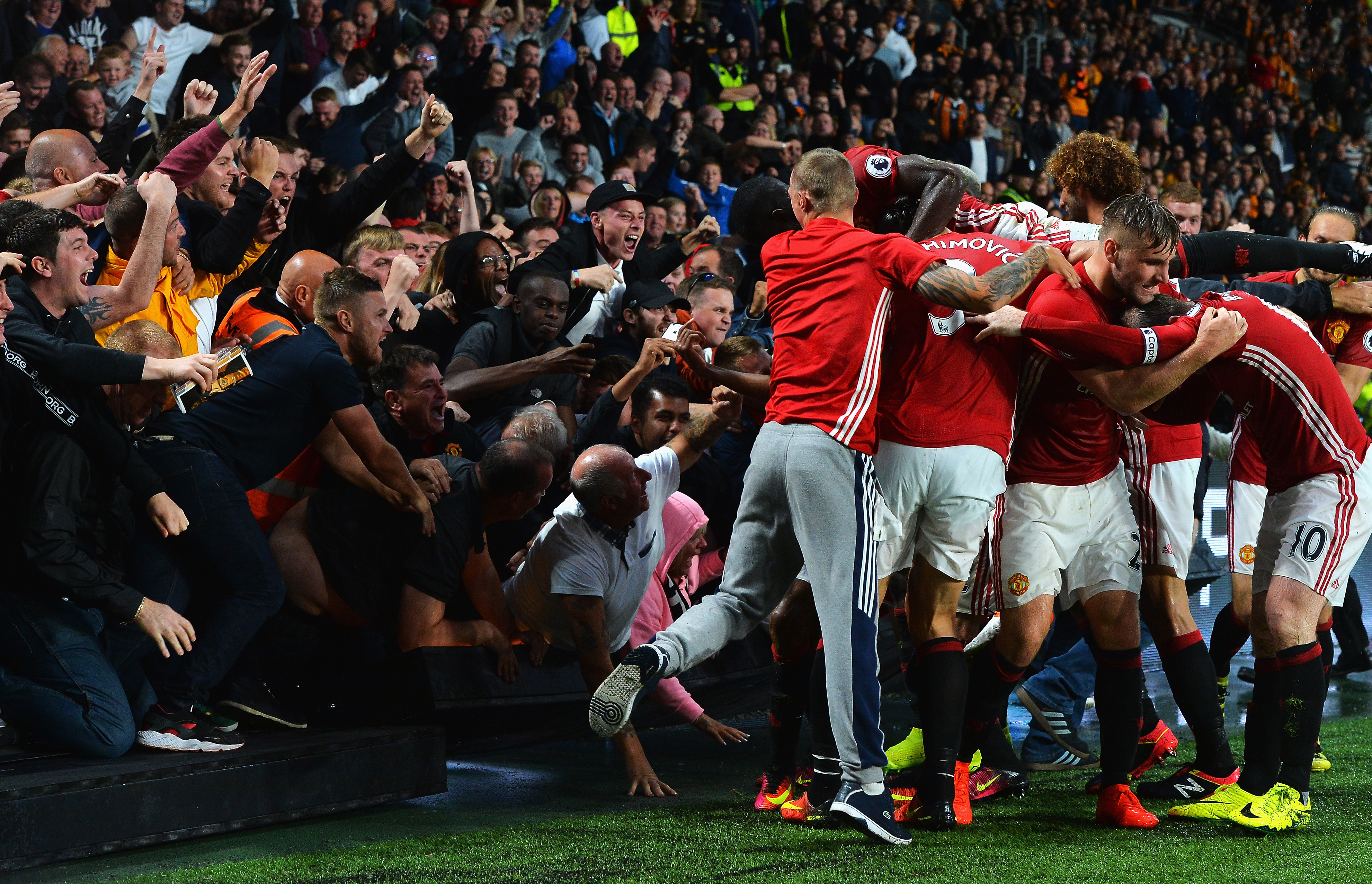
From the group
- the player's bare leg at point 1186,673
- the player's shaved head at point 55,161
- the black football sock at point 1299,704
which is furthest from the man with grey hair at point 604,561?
the player's shaved head at point 55,161

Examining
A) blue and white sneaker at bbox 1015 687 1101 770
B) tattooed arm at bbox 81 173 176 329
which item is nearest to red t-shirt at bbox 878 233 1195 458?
blue and white sneaker at bbox 1015 687 1101 770

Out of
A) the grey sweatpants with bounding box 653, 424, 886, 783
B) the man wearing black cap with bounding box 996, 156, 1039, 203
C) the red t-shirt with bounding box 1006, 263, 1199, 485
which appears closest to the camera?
the grey sweatpants with bounding box 653, 424, 886, 783

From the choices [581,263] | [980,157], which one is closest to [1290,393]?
[581,263]

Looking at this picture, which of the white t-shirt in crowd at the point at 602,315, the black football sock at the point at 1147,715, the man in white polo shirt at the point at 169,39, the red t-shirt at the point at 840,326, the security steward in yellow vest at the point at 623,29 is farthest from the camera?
the security steward in yellow vest at the point at 623,29

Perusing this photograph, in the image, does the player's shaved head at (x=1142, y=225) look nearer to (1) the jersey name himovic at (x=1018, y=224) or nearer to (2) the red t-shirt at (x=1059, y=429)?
(2) the red t-shirt at (x=1059, y=429)

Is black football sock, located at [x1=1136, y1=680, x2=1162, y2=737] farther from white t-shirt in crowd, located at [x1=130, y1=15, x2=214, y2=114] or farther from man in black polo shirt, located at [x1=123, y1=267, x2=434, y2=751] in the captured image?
white t-shirt in crowd, located at [x1=130, y1=15, x2=214, y2=114]

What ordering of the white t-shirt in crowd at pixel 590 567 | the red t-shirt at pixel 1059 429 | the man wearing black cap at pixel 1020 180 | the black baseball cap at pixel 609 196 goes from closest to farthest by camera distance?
the red t-shirt at pixel 1059 429 → the white t-shirt in crowd at pixel 590 567 → the black baseball cap at pixel 609 196 → the man wearing black cap at pixel 1020 180

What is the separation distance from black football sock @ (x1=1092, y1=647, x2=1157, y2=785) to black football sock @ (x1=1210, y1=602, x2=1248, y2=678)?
1.27 metres

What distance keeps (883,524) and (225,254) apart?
123 inches

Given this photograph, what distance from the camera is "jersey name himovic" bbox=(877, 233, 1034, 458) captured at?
13.6 ft

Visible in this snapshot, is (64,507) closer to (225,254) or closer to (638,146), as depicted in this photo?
(225,254)

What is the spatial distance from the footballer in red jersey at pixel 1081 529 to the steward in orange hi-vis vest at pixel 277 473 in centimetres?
263

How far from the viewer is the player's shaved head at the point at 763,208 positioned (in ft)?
18.5

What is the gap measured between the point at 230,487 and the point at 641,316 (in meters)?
2.87
